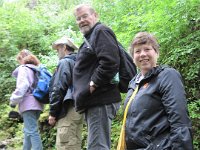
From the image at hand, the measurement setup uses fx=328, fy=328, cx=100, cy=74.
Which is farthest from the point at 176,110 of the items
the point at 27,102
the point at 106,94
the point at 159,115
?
the point at 27,102

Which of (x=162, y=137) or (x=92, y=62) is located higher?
(x=92, y=62)

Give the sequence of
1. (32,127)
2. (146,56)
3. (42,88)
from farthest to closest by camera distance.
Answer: (32,127) < (42,88) < (146,56)

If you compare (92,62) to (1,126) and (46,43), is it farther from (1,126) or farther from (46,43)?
(46,43)

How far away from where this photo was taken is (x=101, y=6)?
34.6 ft

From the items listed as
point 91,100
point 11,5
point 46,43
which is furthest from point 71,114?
point 11,5

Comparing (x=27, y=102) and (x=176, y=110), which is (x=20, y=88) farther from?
(x=176, y=110)

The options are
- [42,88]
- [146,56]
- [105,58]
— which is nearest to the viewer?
[146,56]

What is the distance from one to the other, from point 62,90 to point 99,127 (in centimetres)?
97

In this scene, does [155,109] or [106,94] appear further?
[106,94]

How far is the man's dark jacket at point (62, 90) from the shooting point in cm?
440

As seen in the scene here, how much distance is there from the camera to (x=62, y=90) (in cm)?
440

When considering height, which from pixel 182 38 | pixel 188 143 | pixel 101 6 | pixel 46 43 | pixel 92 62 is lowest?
pixel 188 143

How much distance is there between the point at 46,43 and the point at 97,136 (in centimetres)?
828

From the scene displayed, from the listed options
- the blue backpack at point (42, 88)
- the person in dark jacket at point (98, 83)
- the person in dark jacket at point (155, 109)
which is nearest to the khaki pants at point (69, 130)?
the person in dark jacket at point (98, 83)
